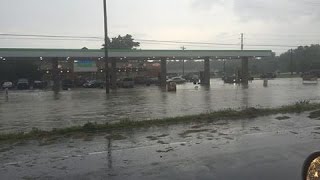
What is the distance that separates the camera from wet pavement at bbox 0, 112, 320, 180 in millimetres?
8516

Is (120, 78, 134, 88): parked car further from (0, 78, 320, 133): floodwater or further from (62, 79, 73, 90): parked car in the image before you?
(0, 78, 320, 133): floodwater

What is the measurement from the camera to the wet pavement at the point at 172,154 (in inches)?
335

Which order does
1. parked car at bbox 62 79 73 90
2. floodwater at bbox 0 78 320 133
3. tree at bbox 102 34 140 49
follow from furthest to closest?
tree at bbox 102 34 140 49
parked car at bbox 62 79 73 90
floodwater at bbox 0 78 320 133

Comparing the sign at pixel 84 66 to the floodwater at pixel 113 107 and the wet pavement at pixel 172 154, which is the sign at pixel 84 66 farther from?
the wet pavement at pixel 172 154

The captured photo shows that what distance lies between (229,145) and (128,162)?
118 inches

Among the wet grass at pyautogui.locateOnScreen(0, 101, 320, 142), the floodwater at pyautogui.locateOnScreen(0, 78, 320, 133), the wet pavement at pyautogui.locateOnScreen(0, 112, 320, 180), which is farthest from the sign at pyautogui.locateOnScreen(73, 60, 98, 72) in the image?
the wet pavement at pyautogui.locateOnScreen(0, 112, 320, 180)

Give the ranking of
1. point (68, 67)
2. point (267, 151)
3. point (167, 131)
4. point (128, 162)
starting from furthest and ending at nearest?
point (68, 67)
point (167, 131)
point (267, 151)
point (128, 162)

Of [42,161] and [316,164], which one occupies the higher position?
[316,164]

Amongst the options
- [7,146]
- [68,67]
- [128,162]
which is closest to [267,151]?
[128,162]

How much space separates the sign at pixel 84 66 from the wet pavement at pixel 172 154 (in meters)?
72.1

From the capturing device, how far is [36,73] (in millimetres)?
96375

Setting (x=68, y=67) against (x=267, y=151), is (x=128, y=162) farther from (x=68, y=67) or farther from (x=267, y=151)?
(x=68, y=67)

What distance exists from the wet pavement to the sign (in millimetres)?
72069

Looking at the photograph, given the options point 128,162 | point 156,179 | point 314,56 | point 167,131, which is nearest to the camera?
point 156,179
